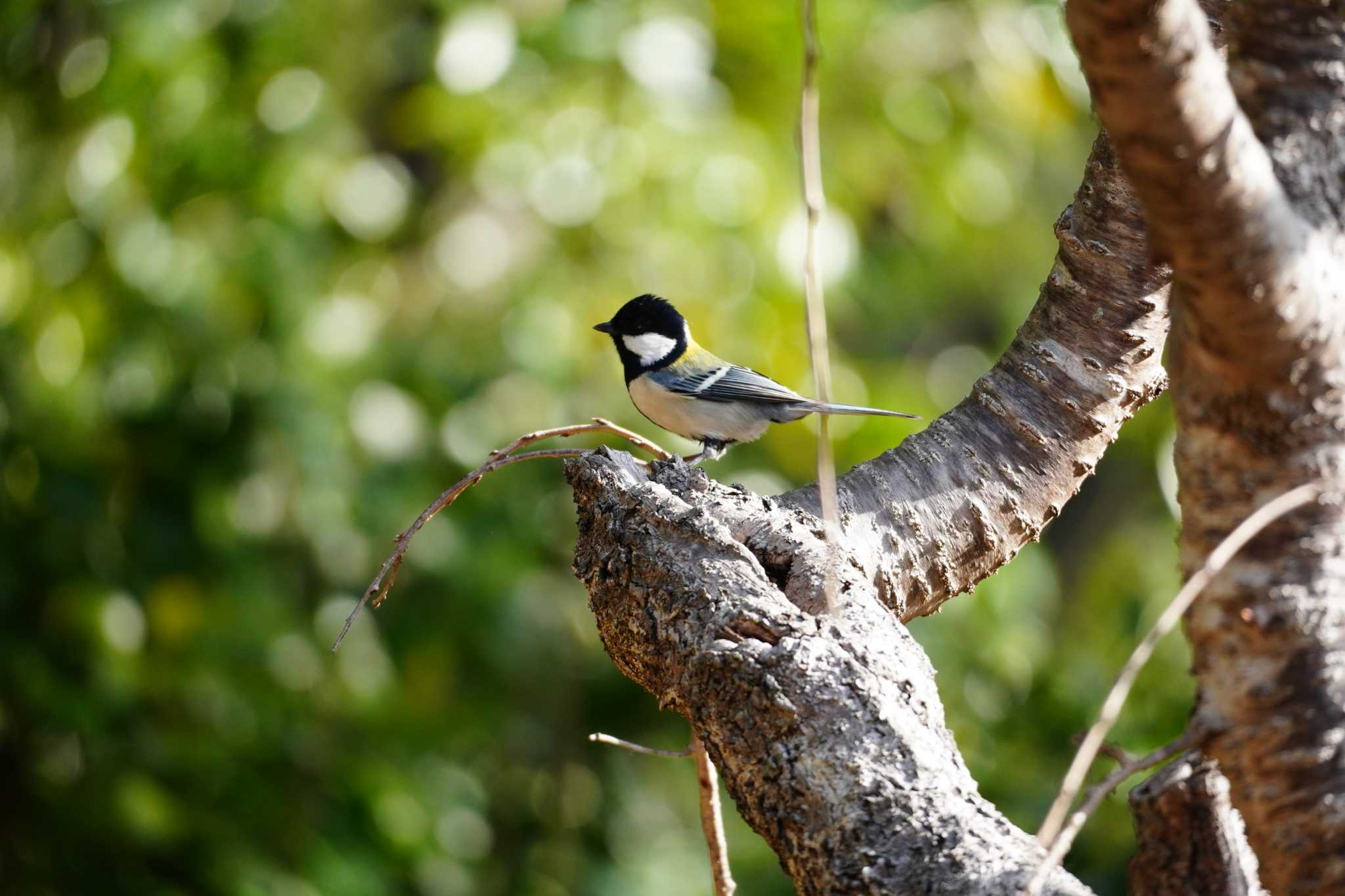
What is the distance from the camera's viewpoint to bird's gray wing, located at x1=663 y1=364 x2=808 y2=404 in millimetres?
3568

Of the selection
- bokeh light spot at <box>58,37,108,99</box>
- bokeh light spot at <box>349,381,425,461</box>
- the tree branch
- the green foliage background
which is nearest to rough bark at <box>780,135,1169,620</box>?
the tree branch

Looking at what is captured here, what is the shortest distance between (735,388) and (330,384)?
1238 mm

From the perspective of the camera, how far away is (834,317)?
4.67m

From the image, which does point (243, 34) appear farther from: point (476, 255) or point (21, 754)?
point (21, 754)

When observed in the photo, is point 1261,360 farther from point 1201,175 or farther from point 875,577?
point 875,577

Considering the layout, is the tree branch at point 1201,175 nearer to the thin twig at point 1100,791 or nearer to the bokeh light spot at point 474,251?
the thin twig at point 1100,791

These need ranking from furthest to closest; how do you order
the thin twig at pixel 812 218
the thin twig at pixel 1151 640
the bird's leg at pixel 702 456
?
the bird's leg at pixel 702 456
the thin twig at pixel 812 218
the thin twig at pixel 1151 640

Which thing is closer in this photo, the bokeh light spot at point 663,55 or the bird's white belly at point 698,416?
the bird's white belly at point 698,416

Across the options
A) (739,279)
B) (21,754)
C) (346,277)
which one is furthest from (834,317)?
(21,754)

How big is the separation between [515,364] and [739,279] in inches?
30.1

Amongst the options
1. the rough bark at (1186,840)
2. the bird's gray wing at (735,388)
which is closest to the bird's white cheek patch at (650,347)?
the bird's gray wing at (735,388)

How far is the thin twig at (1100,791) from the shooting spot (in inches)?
39.4

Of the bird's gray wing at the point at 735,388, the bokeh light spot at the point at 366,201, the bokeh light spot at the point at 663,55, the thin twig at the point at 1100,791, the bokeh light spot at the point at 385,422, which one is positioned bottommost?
the thin twig at the point at 1100,791

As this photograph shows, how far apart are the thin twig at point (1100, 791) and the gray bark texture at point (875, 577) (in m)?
0.22
